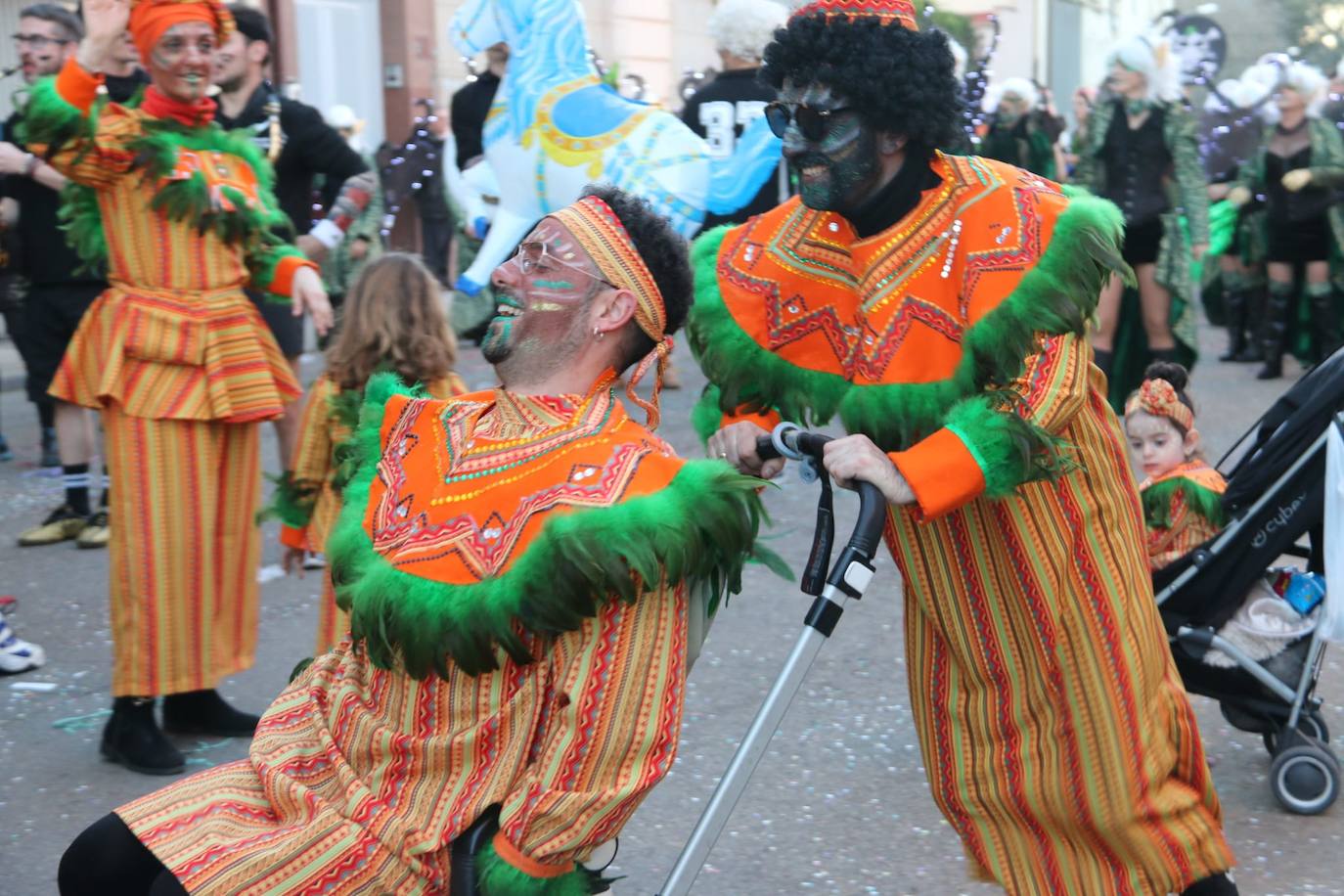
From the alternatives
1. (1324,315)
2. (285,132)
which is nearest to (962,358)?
(285,132)

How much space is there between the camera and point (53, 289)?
22.7 feet

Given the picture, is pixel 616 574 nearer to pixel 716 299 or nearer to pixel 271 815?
pixel 271 815

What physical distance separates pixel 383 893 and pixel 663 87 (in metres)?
19.2

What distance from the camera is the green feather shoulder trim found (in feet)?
8.73

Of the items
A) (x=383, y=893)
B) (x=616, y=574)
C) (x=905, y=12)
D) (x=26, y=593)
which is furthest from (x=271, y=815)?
(x=26, y=593)

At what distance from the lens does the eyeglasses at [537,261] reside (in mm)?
A: 2678

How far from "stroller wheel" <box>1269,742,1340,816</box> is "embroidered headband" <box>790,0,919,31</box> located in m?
2.20

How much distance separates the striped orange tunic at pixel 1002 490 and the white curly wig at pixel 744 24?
5.76 m

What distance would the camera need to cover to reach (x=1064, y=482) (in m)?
2.93

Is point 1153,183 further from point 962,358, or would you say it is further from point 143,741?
point 962,358

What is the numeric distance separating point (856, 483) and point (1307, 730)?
214 centimetres

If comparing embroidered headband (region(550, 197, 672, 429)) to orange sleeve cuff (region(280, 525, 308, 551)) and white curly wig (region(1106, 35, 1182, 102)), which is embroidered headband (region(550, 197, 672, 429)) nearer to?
orange sleeve cuff (region(280, 525, 308, 551))

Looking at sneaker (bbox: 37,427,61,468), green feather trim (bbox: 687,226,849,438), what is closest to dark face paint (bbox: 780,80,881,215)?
green feather trim (bbox: 687,226,849,438)

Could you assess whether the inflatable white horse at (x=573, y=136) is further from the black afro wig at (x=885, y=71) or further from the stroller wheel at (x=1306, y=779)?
the black afro wig at (x=885, y=71)
